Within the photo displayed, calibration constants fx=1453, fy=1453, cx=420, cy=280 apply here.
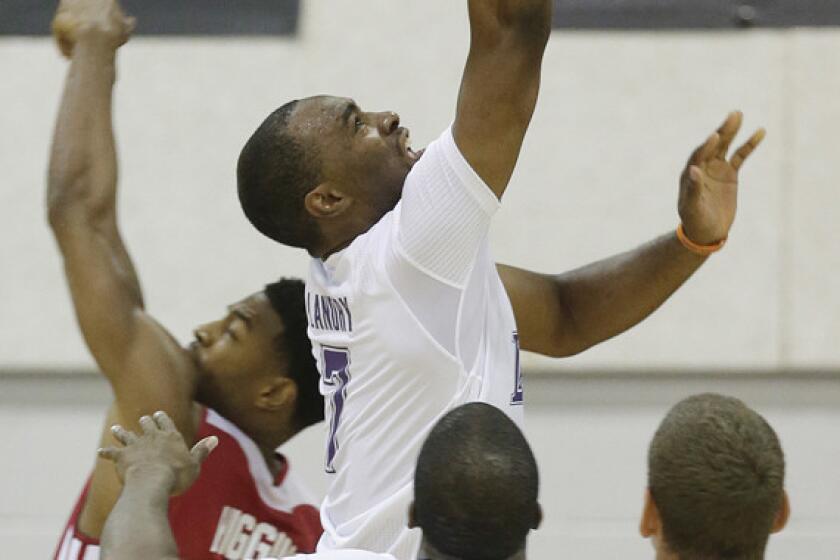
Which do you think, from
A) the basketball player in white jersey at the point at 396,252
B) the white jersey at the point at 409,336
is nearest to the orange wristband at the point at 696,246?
the basketball player in white jersey at the point at 396,252

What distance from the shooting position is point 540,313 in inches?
95.5

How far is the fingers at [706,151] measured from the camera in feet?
7.68

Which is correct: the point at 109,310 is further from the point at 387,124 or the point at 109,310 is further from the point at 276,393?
the point at 387,124

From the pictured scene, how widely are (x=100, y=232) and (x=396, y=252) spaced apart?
2.38 feet

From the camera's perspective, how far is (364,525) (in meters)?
2.05

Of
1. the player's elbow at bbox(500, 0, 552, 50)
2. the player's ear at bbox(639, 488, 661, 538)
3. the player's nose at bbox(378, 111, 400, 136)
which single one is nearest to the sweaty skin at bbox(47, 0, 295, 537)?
the player's nose at bbox(378, 111, 400, 136)

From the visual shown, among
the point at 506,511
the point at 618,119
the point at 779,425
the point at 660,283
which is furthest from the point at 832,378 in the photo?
the point at 506,511

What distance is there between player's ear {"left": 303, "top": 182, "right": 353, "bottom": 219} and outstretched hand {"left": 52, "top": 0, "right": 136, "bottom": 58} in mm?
637

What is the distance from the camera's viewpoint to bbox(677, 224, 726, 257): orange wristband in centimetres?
239

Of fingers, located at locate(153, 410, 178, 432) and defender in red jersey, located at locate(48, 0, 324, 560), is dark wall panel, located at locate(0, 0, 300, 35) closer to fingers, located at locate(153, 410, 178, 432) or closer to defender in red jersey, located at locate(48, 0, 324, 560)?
defender in red jersey, located at locate(48, 0, 324, 560)

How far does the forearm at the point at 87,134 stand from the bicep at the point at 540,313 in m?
0.70

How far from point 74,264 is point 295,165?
1.74 feet

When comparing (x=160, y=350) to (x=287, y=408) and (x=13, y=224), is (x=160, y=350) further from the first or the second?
(x=13, y=224)

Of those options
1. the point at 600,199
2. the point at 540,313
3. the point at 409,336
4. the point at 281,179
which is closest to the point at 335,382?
the point at 409,336
